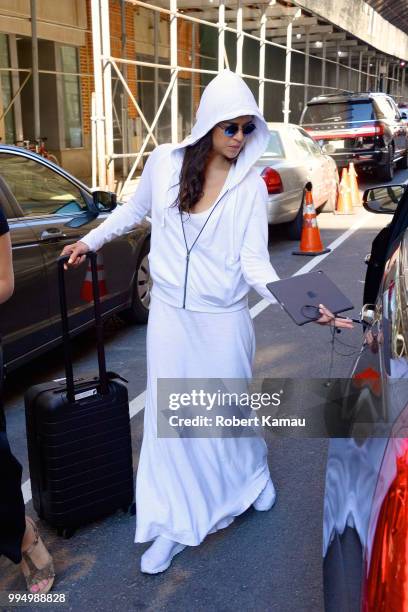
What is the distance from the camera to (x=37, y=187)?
5.18 metres

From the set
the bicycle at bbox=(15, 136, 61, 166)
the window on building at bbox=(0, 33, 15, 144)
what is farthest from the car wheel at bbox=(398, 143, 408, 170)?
the window on building at bbox=(0, 33, 15, 144)

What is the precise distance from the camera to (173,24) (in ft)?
43.8

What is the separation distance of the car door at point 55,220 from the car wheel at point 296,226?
5306mm

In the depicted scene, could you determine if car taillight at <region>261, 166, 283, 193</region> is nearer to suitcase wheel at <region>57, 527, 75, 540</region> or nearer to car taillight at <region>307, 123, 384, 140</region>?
car taillight at <region>307, 123, 384, 140</region>

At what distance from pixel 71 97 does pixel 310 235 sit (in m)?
9.23

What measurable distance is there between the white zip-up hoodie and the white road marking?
0.26 meters

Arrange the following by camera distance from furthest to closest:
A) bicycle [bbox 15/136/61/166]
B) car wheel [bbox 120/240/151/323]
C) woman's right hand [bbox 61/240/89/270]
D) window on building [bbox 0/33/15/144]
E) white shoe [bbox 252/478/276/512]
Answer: window on building [bbox 0/33/15/144] < bicycle [bbox 15/136/61/166] < car wheel [bbox 120/240/151/323] < white shoe [bbox 252/478/276/512] < woman's right hand [bbox 61/240/89/270]

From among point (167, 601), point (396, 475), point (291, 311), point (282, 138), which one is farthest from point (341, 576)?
point (282, 138)

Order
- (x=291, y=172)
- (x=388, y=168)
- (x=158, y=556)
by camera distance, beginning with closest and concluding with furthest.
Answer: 1. (x=158, y=556)
2. (x=291, y=172)
3. (x=388, y=168)

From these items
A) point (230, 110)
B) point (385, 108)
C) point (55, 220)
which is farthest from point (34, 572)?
point (385, 108)

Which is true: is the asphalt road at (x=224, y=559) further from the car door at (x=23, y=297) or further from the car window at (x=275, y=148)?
the car window at (x=275, y=148)

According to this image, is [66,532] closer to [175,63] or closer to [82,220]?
[82,220]

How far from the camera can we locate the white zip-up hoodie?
291cm

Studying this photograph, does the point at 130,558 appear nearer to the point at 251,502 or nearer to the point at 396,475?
the point at 251,502
